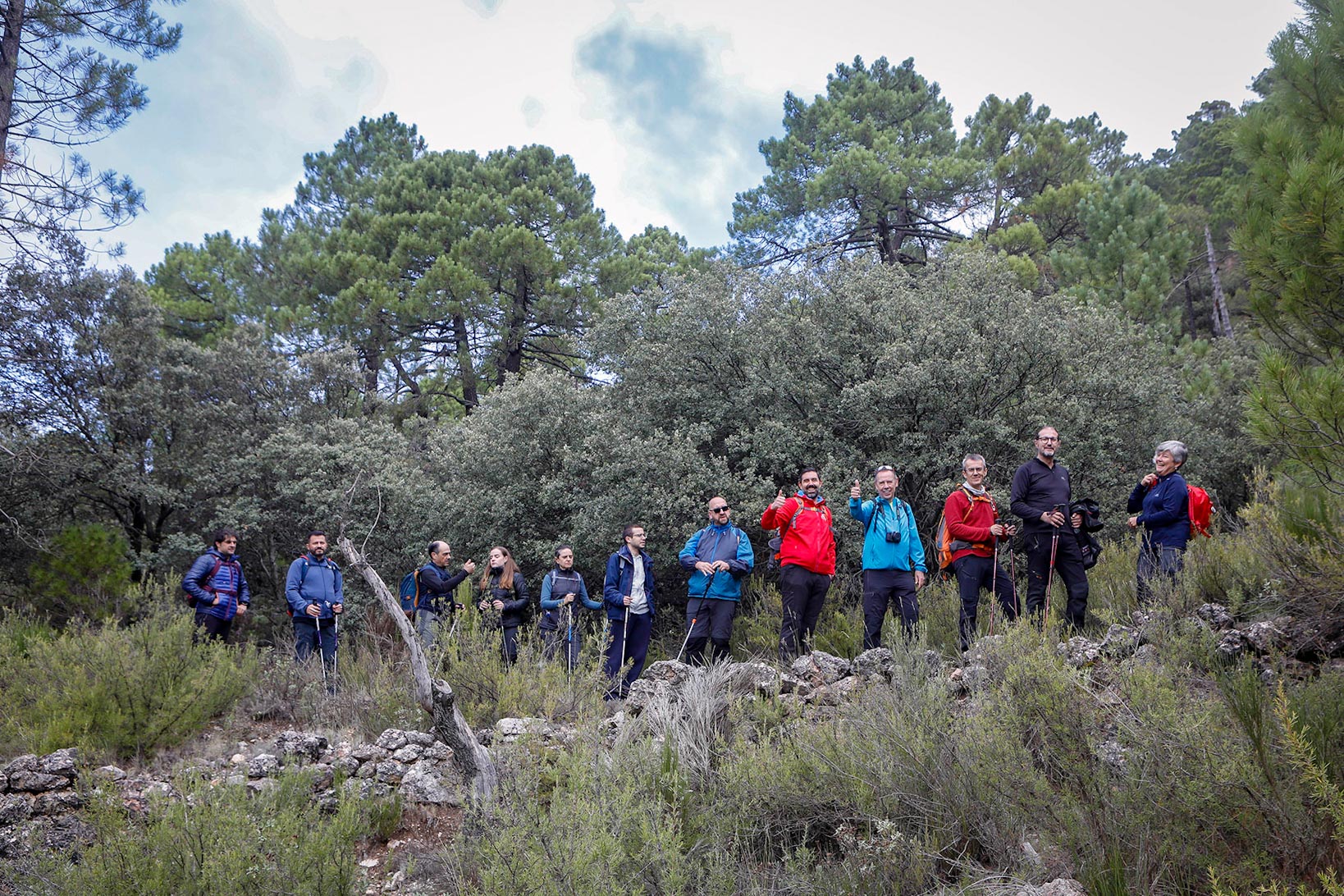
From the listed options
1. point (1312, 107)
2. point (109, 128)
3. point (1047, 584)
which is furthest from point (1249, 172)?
point (109, 128)

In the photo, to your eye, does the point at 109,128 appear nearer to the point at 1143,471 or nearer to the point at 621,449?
the point at 621,449

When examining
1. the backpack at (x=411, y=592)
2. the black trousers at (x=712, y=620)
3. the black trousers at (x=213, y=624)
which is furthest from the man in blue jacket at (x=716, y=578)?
the black trousers at (x=213, y=624)

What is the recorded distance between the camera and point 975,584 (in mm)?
6082

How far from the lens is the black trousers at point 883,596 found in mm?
6402

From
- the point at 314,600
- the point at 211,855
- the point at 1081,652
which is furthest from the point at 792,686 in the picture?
the point at 314,600

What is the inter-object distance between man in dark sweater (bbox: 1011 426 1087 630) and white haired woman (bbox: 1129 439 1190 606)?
445mm

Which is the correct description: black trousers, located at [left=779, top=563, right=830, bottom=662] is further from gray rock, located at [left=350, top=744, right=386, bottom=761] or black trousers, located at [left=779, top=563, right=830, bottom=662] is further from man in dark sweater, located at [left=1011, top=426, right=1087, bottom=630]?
gray rock, located at [left=350, top=744, right=386, bottom=761]

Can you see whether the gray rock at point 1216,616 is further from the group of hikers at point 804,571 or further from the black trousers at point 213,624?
the black trousers at point 213,624

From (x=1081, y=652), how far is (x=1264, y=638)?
2.86 feet

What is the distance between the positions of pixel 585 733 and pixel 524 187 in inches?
760

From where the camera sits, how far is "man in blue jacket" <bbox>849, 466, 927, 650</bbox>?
21.0 feet

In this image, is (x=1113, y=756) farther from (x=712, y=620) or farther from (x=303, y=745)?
(x=712, y=620)

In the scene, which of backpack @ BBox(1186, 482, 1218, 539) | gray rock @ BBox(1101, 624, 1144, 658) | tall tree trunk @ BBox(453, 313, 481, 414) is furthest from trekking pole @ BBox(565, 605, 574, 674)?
tall tree trunk @ BBox(453, 313, 481, 414)

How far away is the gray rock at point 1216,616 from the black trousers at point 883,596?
192 cm
